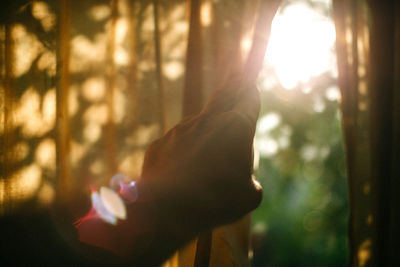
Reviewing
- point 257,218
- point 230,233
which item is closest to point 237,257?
point 230,233

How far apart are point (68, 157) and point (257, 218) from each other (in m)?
3.43

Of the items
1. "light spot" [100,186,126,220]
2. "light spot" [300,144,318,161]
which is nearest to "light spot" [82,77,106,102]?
"light spot" [100,186,126,220]

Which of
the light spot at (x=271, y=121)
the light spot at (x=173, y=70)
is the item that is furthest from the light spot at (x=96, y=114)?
the light spot at (x=271, y=121)

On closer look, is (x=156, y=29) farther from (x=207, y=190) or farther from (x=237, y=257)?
(x=237, y=257)

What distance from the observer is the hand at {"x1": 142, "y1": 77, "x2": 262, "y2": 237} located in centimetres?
42

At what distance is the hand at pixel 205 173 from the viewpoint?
42 cm

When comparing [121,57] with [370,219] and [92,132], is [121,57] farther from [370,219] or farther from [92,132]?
[370,219]

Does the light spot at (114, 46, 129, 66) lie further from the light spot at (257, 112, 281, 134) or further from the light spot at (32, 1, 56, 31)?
the light spot at (257, 112, 281, 134)

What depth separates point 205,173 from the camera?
0.44m

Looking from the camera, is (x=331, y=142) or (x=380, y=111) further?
(x=331, y=142)

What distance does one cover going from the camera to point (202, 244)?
1.86 ft

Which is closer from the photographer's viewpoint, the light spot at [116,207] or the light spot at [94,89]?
the light spot at [116,207]

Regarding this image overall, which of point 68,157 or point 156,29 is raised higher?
point 156,29

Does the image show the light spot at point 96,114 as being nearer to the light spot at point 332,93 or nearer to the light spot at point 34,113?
the light spot at point 34,113
